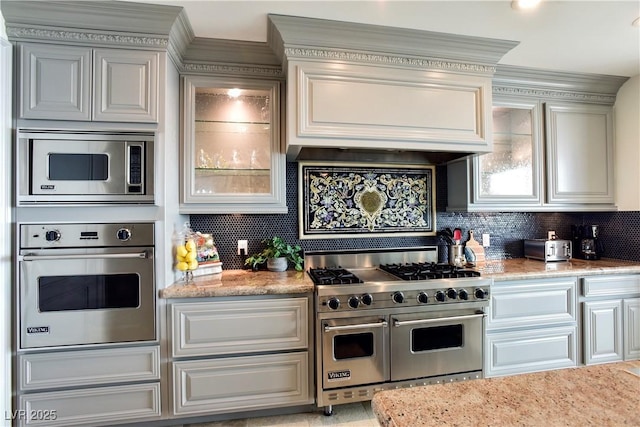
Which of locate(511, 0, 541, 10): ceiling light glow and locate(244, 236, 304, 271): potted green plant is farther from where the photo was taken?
locate(244, 236, 304, 271): potted green plant

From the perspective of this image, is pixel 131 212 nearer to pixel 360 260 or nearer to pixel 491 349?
pixel 360 260

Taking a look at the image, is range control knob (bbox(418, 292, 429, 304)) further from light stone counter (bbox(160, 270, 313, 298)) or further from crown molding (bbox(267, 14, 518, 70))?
crown molding (bbox(267, 14, 518, 70))

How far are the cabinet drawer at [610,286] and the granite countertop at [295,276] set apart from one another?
0.06 m

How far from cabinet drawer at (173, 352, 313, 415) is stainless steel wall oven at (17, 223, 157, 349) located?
1.17 ft

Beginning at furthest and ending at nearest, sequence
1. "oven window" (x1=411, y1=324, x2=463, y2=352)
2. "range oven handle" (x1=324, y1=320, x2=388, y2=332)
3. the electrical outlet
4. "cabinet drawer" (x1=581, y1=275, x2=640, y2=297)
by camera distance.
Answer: the electrical outlet < "cabinet drawer" (x1=581, y1=275, x2=640, y2=297) < "oven window" (x1=411, y1=324, x2=463, y2=352) < "range oven handle" (x1=324, y1=320, x2=388, y2=332)

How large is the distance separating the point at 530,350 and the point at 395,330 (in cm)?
112

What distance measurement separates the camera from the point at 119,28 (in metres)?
1.79

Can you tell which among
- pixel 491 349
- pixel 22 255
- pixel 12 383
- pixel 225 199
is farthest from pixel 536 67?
pixel 12 383

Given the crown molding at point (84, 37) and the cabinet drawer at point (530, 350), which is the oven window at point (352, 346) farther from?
the crown molding at point (84, 37)

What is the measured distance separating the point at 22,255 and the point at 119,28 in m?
1.40

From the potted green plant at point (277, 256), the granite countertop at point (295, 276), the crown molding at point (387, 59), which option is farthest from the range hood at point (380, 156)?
the granite countertop at point (295, 276)

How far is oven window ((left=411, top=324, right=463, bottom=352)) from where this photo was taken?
203cm

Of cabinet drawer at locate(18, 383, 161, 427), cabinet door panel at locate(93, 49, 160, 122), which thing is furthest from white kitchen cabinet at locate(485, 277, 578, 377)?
cabinet door panel at locate(93, 49, 160, 122)

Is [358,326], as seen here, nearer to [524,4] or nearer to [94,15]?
[524,4]
